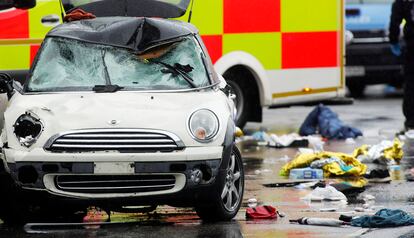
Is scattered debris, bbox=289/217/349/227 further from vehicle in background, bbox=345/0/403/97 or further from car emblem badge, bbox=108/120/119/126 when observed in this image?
vehicle in background, bbox=345/0/403/97

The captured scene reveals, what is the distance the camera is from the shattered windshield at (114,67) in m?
9.39

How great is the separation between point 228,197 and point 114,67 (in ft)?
4.00

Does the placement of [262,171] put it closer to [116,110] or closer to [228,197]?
[228,197]

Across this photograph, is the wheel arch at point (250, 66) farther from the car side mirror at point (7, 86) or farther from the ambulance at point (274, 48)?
the car side mirror at point (7, 86)

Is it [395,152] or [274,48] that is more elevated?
[274,48]

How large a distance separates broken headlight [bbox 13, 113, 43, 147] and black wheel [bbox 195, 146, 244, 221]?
1.14 m

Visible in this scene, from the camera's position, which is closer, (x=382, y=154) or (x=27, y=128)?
(x=27, y=128)

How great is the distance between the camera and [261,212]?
9336 mm

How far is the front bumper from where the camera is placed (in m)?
8.61

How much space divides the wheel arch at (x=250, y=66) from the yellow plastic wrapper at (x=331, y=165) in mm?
2620

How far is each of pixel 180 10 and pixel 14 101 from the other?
2.84 metres

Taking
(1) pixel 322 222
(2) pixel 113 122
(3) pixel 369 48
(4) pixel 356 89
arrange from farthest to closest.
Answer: (4) pixel 356 89 < (3) pixel 369 48 < (1) pixel 322 222 < (2) pixel 113 122

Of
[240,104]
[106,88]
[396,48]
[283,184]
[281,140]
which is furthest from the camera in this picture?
[396,48]

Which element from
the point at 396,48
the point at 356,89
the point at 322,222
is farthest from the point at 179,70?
the point at 356,89
